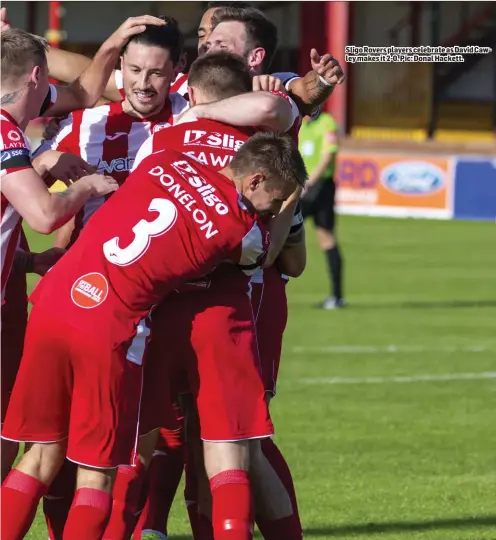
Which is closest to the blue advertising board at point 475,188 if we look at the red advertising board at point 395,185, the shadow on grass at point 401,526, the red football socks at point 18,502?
the red advertising board at point 395,185

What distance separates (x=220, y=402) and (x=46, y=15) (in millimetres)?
28796

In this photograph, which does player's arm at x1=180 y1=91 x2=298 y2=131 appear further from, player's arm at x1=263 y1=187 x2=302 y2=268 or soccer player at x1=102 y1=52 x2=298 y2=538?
player's arm at x1=263 y1=187 x2=302 y2=268

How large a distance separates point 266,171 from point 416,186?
21.8 metres

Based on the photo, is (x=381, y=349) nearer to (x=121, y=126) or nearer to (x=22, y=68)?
(x=121, y=126)

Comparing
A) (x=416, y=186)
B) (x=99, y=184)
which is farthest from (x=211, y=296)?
(x=416, y=186)

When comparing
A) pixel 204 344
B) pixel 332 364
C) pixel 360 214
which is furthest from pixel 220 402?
pixel 360 214

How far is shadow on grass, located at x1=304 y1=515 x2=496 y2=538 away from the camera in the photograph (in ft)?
22.6

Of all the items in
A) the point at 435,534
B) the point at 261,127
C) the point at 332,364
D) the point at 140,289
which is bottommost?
the point at 332,364

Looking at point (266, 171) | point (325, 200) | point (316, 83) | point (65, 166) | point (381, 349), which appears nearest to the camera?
point (266, 171)

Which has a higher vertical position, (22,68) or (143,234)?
(22,68)

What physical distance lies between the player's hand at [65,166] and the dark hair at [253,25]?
107cm

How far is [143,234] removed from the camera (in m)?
5.27

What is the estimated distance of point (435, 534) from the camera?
6.86 meters

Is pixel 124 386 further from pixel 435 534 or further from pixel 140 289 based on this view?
pixel 435 534
